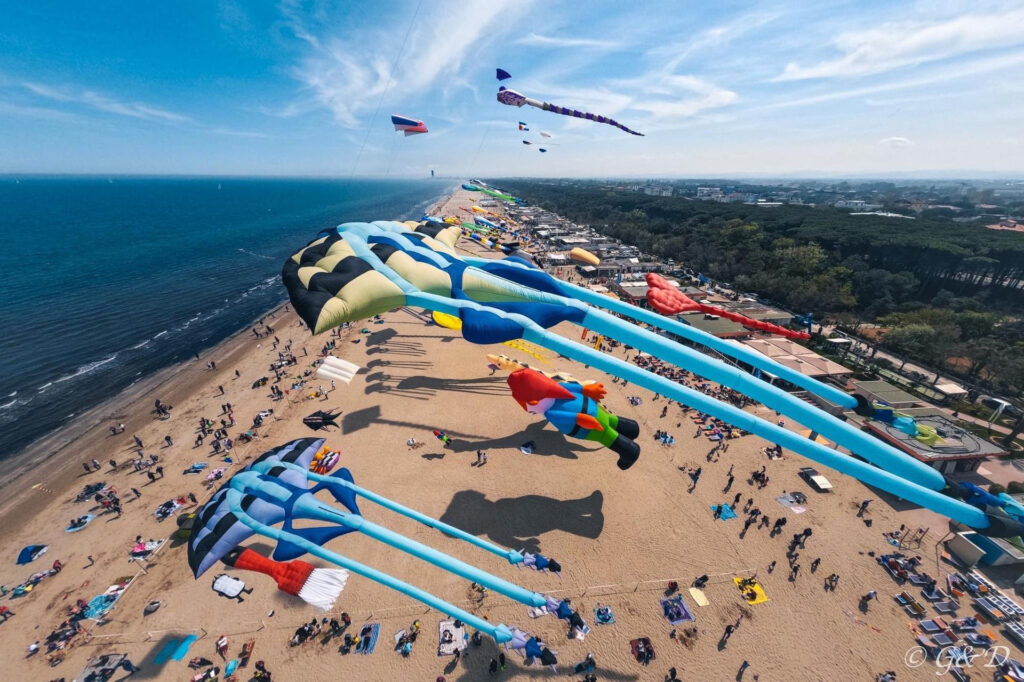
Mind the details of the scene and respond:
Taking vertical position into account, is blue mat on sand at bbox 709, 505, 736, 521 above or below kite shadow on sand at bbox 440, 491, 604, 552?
below

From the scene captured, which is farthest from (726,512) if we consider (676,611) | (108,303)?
(108,303)

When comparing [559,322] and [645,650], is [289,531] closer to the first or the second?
[559,322]

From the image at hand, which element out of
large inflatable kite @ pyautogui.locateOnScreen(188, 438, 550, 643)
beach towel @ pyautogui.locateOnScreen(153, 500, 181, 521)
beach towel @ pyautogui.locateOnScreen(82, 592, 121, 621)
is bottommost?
beach towel @ pyautogui.locateOnScreen(82, 592, 121, 621)

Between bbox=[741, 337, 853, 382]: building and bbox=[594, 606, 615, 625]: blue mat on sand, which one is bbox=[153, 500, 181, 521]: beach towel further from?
bbox=[741, 337, 853, 382]: building

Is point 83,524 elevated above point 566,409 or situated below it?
below

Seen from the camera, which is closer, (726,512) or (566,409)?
(566,409)

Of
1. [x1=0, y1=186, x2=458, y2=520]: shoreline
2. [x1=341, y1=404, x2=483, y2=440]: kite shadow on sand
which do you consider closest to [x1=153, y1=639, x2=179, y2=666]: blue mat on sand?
[x1=341, y1=404, x2=483, y2=440]: kite shadow on sand
